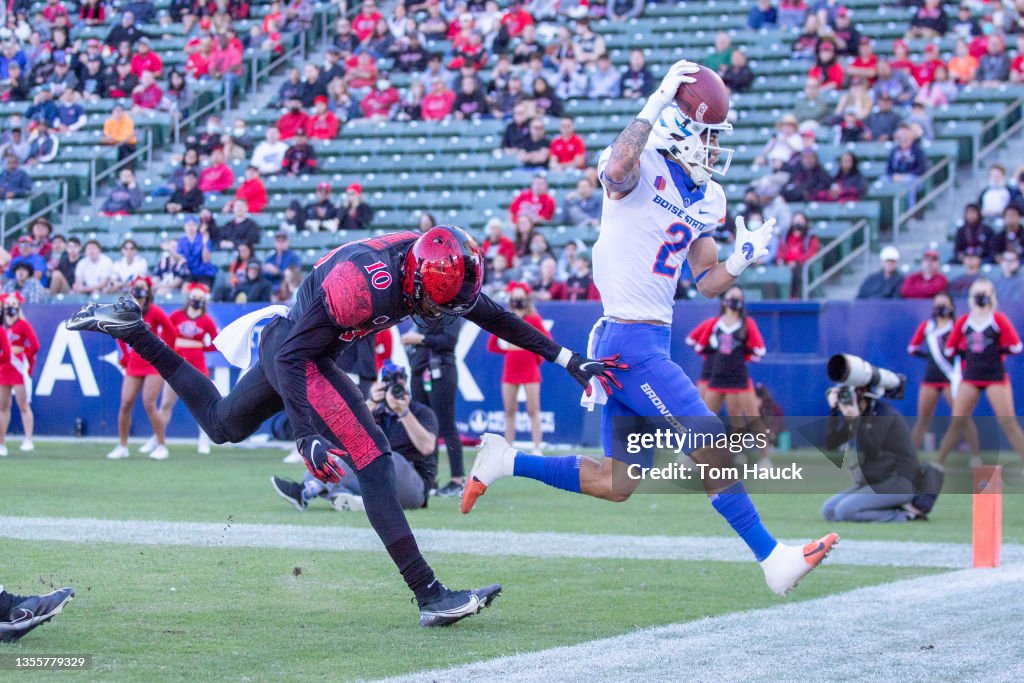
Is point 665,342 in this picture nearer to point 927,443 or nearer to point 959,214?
point 927,443

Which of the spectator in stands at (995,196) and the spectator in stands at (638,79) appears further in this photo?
the spectator in stands at (638,79)

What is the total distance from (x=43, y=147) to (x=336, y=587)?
18.5 m

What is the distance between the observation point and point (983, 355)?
13570 mm

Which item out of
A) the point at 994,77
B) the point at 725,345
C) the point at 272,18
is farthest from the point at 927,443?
the point at 272,18

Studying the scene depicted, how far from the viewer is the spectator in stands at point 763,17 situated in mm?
21391

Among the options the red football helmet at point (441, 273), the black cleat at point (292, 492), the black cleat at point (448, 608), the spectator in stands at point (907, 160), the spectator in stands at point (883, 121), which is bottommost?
the black cleat at point (292, 492)

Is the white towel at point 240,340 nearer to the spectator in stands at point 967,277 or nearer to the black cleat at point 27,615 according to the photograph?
the black cleat at point 27,615

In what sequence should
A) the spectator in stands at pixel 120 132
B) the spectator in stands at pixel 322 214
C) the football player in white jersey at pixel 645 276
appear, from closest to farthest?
the football player in white jersey at pixel 645 276 < the spectator in stands at pixel 322 214 < the spectator in stands at pixel 120 132

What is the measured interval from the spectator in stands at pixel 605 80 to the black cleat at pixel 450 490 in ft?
34.8

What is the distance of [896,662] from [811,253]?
1159cm

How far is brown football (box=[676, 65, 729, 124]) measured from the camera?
625 cm

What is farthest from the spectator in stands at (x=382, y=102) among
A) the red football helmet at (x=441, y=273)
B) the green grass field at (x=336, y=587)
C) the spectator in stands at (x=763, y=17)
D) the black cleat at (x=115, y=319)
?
the red football helmet at (x=441, y=273)

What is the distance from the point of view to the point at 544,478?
20.9 feet
